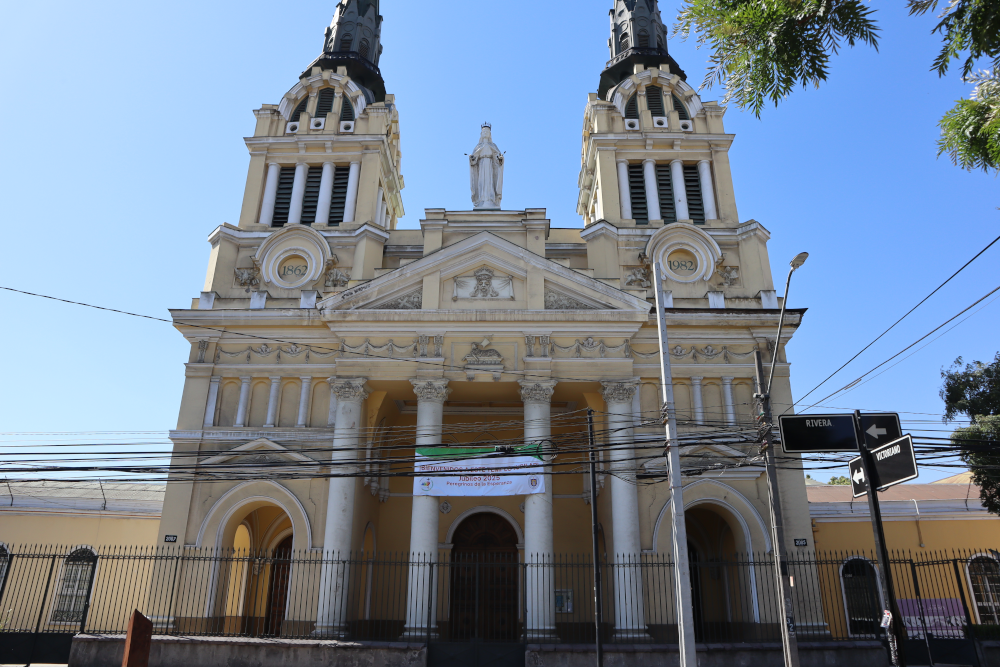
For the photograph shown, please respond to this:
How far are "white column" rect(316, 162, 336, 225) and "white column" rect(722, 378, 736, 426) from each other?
15.9 m

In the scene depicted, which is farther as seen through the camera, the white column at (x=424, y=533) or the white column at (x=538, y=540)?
the white column at (x=424, y=533)

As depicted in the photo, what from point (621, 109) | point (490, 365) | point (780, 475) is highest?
point (621, 109)

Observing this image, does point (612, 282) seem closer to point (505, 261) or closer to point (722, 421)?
point (505, 261)

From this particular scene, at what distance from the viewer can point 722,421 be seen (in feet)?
71.1

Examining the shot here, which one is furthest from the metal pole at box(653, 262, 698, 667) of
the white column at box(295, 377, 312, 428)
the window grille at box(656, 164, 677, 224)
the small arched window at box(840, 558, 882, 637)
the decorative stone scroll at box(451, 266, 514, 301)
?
the window grille at box(656, 164, 677, 224)

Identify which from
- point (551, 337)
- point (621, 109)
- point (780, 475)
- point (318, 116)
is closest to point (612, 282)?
point (551, 337)

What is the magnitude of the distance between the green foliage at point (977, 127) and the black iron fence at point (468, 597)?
38.0 feet

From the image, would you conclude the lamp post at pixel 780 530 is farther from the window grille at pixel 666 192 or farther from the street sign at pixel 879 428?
the window grille at pixel 666 192

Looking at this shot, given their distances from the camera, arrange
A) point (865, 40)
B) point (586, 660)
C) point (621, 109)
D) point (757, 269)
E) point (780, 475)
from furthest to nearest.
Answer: point (621, 109), point (757, 269), point (780, 475), point (586, 660), point (865, 40)

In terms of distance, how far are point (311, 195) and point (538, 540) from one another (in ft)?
54.9

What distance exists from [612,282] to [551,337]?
2.93m

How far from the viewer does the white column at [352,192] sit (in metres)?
27.4

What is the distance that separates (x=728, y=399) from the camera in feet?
72.7

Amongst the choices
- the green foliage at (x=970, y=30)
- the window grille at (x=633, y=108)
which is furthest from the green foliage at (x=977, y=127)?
the window grille at (x=633, y=108)
